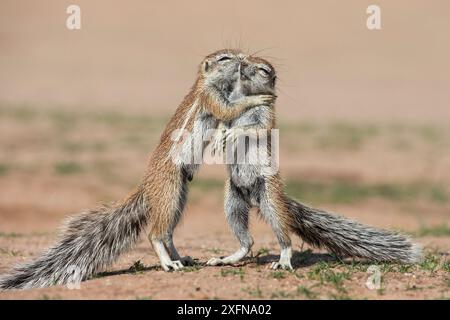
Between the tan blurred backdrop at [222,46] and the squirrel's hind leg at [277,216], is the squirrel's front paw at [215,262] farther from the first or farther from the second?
the tan blurred backdrop at [222,46]

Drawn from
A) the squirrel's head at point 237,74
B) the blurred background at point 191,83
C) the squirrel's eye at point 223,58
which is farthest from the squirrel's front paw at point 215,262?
the blurred background at point 191,83

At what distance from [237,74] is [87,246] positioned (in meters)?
2.43

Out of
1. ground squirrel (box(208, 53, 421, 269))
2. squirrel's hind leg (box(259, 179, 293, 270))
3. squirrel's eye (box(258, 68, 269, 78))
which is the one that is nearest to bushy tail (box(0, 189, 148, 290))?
ground squirrel (box(208, 53, 421, 269))

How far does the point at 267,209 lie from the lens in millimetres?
8039

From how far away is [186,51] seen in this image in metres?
36.3

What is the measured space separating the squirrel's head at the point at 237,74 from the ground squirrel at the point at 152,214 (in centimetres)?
1

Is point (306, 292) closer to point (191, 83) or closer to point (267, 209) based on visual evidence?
point (267, 209)

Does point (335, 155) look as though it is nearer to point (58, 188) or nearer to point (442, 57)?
point (58, 188)

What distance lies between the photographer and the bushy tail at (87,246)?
7656mm

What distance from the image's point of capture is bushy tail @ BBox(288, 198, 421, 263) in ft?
27.2

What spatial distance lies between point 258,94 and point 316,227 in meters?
1.57

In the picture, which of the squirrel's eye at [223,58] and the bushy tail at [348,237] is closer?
the bushy tail at [348,237]

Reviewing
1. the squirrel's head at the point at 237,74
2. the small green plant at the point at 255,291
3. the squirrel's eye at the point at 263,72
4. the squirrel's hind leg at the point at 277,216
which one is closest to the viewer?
the small green plant at the point at 255,291
